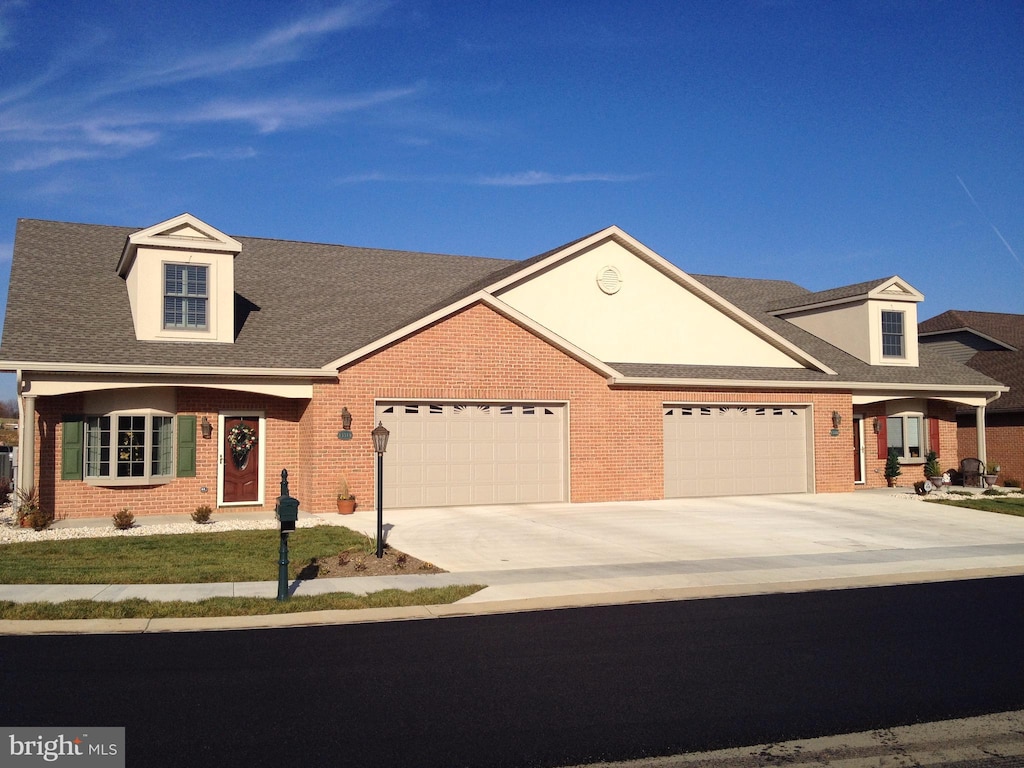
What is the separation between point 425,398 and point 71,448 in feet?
24.4

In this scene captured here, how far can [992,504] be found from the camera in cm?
2255

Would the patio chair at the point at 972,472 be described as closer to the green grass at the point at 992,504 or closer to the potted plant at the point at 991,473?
the potted plant at the point at 991,473

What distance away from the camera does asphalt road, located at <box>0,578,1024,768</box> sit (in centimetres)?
625

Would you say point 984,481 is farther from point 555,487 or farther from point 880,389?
point 555,487

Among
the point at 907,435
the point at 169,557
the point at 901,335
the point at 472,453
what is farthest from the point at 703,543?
the point at 901,335

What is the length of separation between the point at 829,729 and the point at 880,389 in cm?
2072

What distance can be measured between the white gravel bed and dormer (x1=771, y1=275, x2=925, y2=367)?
17366mm

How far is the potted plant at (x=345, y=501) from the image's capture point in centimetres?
1934

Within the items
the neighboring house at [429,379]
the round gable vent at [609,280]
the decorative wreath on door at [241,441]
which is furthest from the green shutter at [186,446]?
the round gable vent at [609,280]

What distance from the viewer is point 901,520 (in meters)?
19.5

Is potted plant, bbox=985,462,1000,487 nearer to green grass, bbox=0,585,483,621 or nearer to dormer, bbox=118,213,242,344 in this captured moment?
green grass, bbox=0,585,483,621

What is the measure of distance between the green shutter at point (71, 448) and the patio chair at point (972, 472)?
2423 cm

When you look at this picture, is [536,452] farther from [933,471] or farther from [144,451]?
[933,471]

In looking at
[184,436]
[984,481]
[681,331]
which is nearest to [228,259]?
[184,436]
